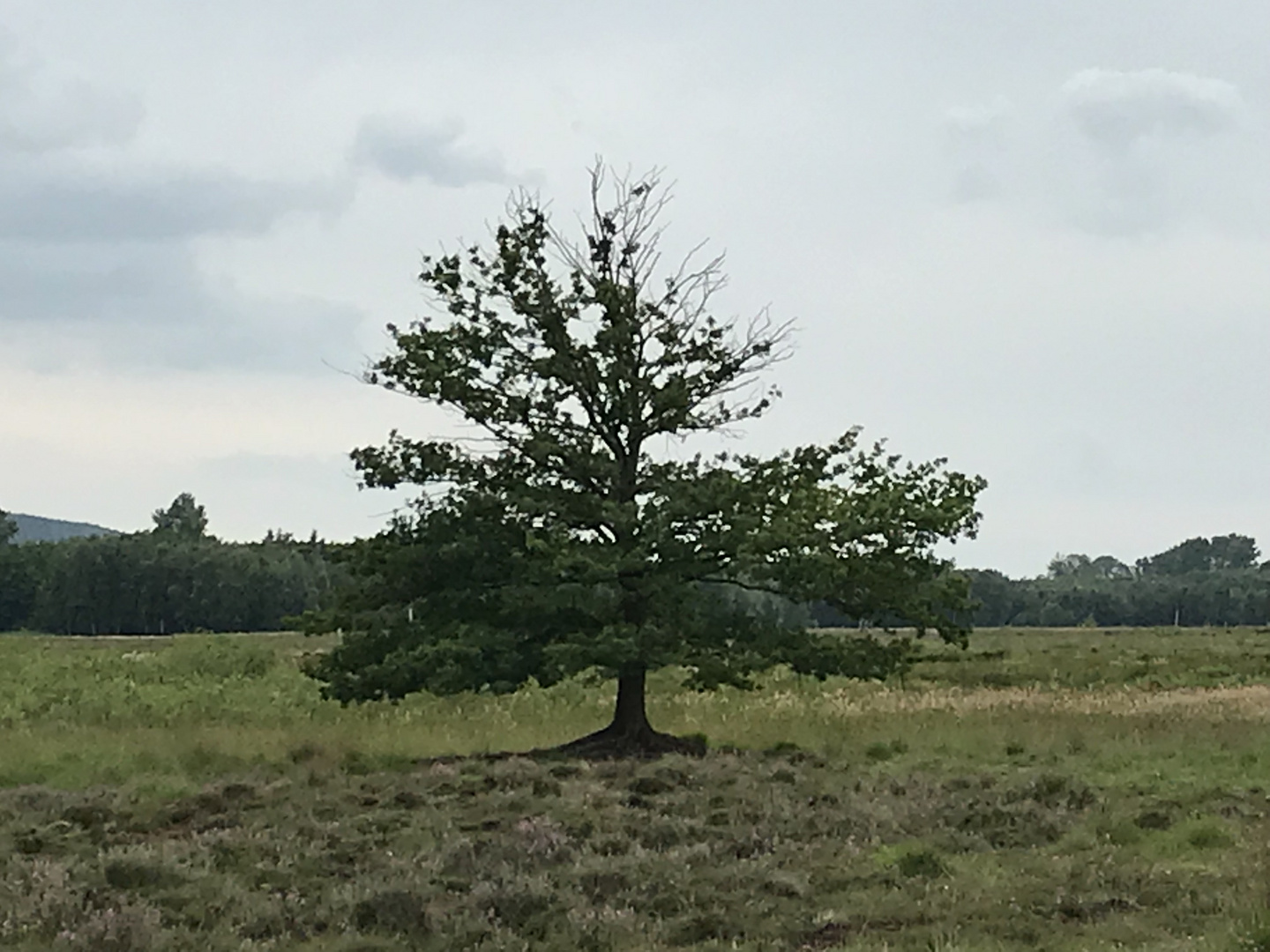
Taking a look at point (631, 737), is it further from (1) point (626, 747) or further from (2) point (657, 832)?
(2) point (657, 832)

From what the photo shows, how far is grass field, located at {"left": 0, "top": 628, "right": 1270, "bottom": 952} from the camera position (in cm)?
954

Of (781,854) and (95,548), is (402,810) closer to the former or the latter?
(781,854)

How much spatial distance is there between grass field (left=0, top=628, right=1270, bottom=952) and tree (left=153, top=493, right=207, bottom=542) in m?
128

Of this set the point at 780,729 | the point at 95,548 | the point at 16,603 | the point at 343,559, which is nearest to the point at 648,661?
the point at 343,559

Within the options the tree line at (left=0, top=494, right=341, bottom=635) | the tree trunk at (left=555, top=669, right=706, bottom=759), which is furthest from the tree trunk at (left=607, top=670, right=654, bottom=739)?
the tree line at (left=0, top=494, right=341, bottom=635)

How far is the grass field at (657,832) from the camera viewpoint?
9.54 m

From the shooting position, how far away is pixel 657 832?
13500 millimetres

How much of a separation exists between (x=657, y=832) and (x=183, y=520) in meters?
152

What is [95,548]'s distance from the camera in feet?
389

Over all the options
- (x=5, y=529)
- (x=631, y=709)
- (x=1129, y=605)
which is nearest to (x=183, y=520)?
(x=5, y=529)

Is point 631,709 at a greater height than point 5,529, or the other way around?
point 5,529

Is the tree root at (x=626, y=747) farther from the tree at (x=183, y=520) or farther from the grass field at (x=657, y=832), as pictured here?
the tree at (x=183, y=520)

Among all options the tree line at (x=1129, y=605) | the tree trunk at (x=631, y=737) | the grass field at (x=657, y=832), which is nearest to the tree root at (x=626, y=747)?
the tree trunk at (x=631, y=737)

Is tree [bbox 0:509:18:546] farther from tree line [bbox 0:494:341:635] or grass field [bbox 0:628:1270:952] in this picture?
grass field [bbox 0:628:1270:952]
